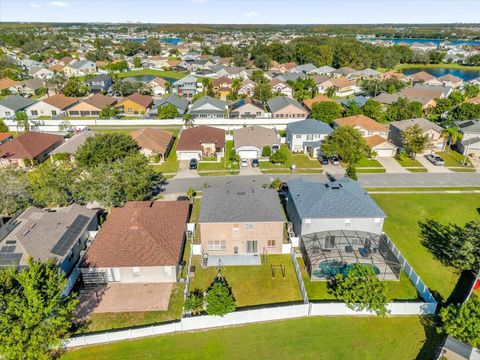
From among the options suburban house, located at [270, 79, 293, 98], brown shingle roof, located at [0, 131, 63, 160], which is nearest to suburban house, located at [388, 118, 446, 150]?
suburban house, located at [270, 79, 293, 98]

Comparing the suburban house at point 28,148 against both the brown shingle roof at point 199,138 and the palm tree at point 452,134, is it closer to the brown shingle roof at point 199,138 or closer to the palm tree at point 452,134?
the brown shingle roof at point 199,138

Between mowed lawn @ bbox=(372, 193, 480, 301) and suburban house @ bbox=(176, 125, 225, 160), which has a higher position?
suburban house @ bbox=(176, 125, 225, 160)

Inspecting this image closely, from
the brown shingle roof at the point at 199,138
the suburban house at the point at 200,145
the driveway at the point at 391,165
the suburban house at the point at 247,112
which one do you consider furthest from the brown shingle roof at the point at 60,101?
the driveway at the point at 391,165

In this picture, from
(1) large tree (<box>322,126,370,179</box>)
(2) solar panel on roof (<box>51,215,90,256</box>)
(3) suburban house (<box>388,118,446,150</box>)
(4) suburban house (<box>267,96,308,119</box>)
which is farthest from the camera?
(4) suburban house (<box>267,96,308,119</box>)

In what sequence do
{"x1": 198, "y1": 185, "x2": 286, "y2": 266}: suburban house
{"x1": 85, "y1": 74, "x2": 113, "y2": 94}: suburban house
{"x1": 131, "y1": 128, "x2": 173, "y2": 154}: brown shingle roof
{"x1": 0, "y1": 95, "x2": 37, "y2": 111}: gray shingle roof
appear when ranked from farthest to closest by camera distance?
{"x1": 85, "y1": 74, "x2": 113, "y2": 94}: suburban house → {"x1": 0, "y1": 95, "x2": 37, "y2": 111}: gray shingle roof → {"x1": 131, "y1": 128, "x2": 173, "y2": 154}: brown shingle roof → {"x1": 198, "y1": 185, "x2": 286, "y2": 266}: suburban house

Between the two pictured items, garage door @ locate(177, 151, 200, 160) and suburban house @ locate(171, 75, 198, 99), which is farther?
suburban house @ locate(171, 75, 198, 99)

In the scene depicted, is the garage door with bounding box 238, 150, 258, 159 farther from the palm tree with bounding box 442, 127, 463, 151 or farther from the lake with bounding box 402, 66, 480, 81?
the lake with bounding box 402, 66, 480, 81

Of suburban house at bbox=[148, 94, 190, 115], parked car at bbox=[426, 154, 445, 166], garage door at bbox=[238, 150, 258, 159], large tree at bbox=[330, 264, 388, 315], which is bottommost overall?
parked car at bbox=[426, 154, 445, 166]
